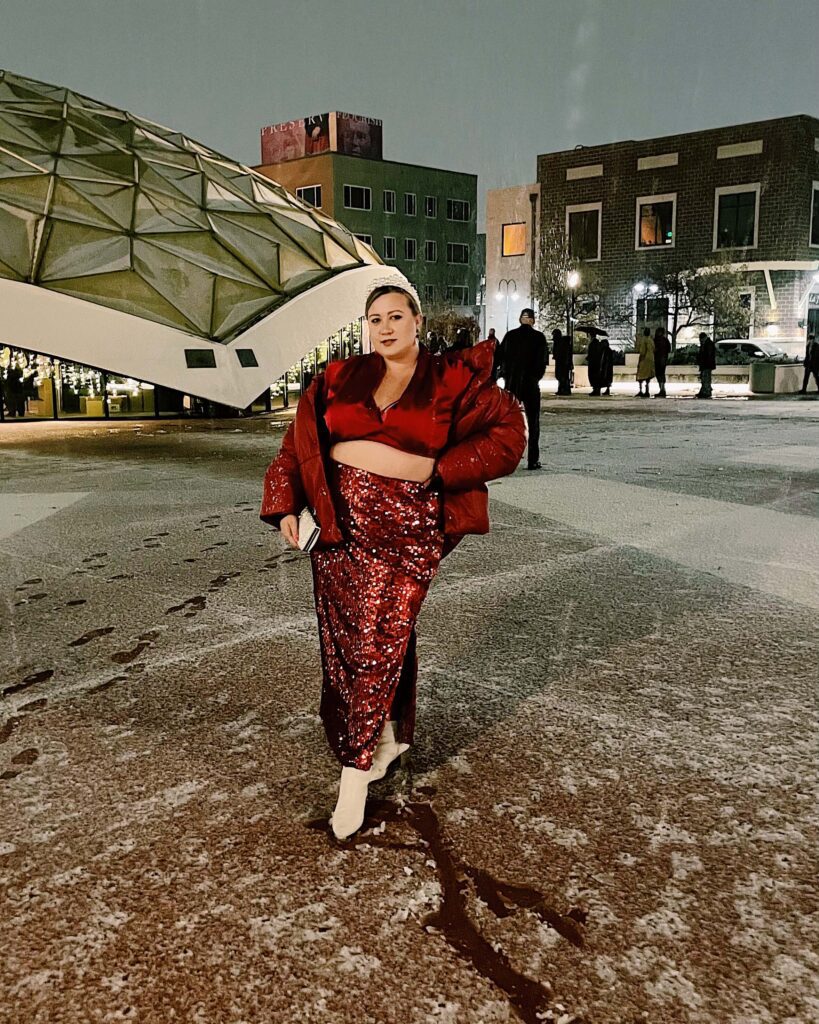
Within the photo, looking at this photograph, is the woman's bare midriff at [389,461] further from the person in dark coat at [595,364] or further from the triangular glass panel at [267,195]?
the person in dark coat at [595,364]

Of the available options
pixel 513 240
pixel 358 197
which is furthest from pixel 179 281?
pixel 358 197

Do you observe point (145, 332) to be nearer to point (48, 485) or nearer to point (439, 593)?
point (48, 485)

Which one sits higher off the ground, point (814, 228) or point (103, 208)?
point (814, 228)

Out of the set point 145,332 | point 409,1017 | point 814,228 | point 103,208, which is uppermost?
point 814,228

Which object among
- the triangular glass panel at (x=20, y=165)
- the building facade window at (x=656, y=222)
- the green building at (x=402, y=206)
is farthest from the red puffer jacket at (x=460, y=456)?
the green building at (x=402, y=206)

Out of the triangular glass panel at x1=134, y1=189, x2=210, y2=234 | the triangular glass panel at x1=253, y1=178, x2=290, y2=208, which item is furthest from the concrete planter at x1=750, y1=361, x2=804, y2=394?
the triangular glass panel at x1=134, y1=189, x2=210, y2=234

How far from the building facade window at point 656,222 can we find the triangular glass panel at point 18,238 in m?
35.5

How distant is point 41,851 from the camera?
106 inches

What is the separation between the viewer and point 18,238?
583 inches

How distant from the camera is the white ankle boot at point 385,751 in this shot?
3.09m

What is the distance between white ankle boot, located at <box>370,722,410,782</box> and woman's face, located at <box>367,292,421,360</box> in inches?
46.5

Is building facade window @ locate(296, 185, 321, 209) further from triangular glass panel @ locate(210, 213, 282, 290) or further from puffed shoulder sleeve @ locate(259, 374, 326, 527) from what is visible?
puffed shoulder sleeve @ locate(259, 374, 326, 527)

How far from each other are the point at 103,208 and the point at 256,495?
927cm

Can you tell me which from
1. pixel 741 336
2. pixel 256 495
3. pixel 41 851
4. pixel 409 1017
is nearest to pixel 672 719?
pixel 409 1017
